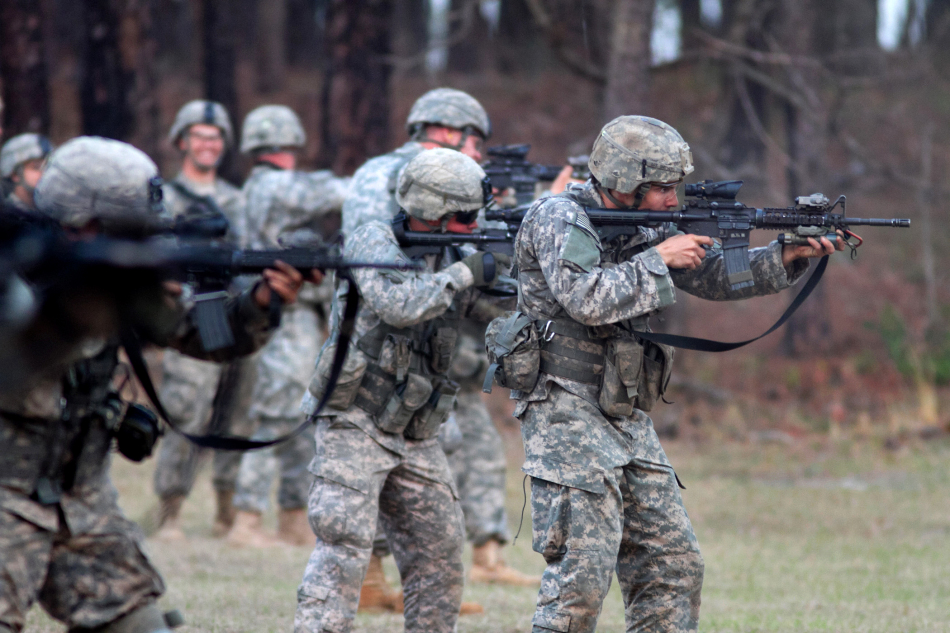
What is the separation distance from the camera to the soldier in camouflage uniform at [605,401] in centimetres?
397

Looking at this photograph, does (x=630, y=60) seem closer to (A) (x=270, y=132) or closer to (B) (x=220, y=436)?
(A) (x=270, y=132)

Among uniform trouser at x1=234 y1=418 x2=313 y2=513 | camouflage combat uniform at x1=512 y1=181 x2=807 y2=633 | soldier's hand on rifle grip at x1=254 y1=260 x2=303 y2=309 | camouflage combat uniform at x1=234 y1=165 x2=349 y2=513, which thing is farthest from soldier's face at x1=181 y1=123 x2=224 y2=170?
soldier's hand on rifle grip at x1=254 y1=260 x2=303 y2=309

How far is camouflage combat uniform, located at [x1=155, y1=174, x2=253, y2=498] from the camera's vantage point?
7.49 meters

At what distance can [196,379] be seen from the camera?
7562 mm

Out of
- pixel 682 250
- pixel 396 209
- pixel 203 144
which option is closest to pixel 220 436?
pixel 682 250

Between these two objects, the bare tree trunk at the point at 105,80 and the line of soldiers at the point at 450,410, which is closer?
the line of soldiers at the point at 450,410

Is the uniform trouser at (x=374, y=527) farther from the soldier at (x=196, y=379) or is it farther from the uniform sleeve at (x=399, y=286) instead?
the soldier at (x=196, y=379)

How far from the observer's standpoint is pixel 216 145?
7828 mm

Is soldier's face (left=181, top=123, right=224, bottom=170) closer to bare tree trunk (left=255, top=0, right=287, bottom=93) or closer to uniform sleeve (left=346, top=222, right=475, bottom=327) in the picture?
uniform sleeve (left=346, top=222, right=475, bottom=327)

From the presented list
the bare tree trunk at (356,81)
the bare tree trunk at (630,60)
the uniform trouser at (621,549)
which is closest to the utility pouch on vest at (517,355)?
the uniform trouser at (621,549)

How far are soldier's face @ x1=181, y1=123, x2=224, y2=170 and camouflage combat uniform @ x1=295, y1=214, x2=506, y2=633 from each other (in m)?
3.49

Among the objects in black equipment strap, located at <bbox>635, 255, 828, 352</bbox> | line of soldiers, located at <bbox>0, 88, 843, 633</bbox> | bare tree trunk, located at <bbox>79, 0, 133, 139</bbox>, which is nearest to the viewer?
line of soldiers, located at <bbox>0, 88, 843, 633</bbox>

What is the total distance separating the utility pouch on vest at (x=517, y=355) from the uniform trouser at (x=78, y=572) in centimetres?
151

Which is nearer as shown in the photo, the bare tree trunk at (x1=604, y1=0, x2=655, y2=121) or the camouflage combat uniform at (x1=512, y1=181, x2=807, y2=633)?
the camouflage combat uniform at (x1=512, y1=181, x2=807, y2=633)
